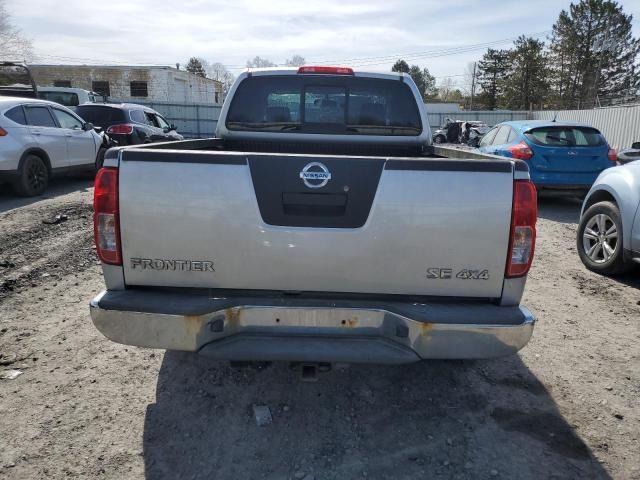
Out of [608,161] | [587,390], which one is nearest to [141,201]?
[587,390]

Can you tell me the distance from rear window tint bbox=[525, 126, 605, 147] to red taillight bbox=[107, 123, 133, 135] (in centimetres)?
1005

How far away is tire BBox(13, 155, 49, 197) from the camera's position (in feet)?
28.8

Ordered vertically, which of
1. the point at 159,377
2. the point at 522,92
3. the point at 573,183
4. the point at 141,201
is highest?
the point at 522,92

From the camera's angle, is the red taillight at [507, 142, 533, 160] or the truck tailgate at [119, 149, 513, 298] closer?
the truck tailgate at [119, 149, 513, 298]

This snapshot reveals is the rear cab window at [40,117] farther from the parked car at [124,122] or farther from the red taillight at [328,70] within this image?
the red taillight at [328,70]

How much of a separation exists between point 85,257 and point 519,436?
5155 millimetres

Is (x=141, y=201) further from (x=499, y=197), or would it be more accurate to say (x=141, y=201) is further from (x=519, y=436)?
(x=519, y=436)

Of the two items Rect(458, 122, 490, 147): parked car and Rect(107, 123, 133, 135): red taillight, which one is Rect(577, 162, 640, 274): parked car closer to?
Rect(107, 123, 133, 135): red taillight

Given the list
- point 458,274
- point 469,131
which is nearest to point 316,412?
point 458,274

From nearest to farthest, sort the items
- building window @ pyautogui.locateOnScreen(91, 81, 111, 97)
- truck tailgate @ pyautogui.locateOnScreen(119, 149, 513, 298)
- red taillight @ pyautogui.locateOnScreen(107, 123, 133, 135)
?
truck tailgate @ pyautogui.locateOnScreen(119, 149, 513, 298) → red taillight @ pyautogui.locateOnScreen(107, 123, 133, 135) → building window @ pyautogui.locateOnScreen(91, 81, 111, 97)

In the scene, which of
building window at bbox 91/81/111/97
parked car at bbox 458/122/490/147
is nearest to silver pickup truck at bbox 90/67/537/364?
parked car at bbox 458/122/490/147

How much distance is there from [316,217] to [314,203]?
73 millimetres

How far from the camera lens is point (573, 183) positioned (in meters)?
9.09

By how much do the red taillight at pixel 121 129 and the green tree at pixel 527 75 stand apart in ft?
167
